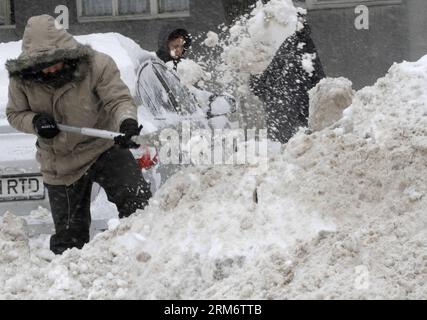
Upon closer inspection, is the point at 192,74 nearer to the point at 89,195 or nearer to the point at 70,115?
the point at 89,195

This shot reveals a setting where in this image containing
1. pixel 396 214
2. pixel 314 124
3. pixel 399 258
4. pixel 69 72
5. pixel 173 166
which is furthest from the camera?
pixel 173 166

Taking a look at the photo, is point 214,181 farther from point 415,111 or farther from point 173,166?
point 173,166

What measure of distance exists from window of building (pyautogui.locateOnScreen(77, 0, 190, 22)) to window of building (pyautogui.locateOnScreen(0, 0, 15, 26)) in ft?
4.19

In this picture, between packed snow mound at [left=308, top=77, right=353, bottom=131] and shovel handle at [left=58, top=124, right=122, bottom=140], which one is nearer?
packed snow mound at [left=308, top=77, right=353, bottom=131]

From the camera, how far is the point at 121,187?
20.7 ft

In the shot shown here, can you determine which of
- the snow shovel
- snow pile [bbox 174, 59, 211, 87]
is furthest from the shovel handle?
snow pile [bbox 174, 59, 211, 87]

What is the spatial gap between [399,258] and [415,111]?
3.52 feet

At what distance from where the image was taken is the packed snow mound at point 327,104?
18.6ft

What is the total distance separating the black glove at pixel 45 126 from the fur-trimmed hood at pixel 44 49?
289 millimetres

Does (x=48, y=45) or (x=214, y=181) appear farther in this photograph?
(x=48, y=45)

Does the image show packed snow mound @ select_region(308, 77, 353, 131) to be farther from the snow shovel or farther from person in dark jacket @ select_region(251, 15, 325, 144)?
person in dark jacket @ select_region(251, 15, 325, 144)

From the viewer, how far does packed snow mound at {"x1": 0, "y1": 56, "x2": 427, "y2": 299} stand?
14.3ft

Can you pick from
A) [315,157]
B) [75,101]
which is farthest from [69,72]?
[315,157]

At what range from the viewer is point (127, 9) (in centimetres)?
Answer: 1678
